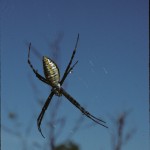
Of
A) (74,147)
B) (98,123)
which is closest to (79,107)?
(98,123)

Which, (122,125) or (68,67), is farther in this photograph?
(122,125)

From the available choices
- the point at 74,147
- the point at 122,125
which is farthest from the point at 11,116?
the point at 74,147

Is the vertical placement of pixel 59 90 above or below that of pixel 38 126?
above

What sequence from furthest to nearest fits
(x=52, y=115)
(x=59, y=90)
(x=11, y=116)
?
(x=11, y=116), (x=52, y=115), (x=59, y=90)

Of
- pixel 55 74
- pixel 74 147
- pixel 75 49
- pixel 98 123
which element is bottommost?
pixel 74 147

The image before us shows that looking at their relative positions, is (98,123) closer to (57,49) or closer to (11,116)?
(57,49)

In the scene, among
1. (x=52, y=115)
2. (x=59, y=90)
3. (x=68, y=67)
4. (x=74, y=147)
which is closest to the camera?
(x=68, y=67)
